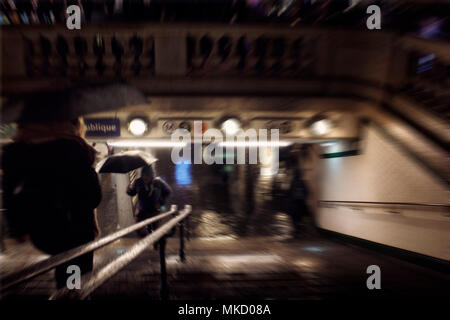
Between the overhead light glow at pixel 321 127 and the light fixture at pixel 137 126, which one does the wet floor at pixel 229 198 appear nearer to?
the overhead light glow at pixel 321 127

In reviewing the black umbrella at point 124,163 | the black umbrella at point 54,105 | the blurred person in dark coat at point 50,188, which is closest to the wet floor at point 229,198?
the black umbrella at point 124,163

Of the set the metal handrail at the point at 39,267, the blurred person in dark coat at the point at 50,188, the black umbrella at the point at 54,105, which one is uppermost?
the black umbrella at the point at 54,105

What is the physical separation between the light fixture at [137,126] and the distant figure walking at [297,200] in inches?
185

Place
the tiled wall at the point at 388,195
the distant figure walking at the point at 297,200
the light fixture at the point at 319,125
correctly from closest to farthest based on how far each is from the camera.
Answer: the tiled wall at the point at 388,195 → the light fixture at the point at 319,125 → the distant figure walking at the point at 297,200

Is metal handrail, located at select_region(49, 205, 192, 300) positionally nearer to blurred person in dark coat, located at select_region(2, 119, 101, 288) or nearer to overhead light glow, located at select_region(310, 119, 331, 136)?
blurred person in dark coat, located at select_region(2, 119, 101, 288)

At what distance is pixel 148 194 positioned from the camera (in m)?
4.24

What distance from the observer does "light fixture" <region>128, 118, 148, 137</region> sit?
4.56 meters

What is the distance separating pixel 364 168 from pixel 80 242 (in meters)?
6.33

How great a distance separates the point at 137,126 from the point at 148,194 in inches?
65.6

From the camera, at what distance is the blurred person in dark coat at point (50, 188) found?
1715mm

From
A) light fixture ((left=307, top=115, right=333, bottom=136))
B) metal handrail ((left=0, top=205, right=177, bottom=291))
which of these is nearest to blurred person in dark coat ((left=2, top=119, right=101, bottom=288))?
metal handrail ((left=0, top=205, right=177, bottom=291))

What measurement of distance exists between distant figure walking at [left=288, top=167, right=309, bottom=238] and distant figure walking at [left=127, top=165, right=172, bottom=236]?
12.9 feet
